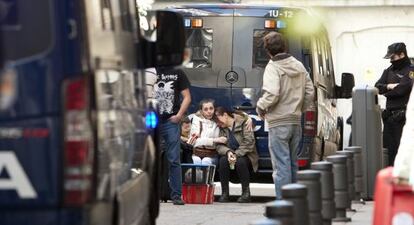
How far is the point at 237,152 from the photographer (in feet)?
49.7

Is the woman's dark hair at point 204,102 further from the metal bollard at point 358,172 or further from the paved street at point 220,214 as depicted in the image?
the metal bollard at point 358,172

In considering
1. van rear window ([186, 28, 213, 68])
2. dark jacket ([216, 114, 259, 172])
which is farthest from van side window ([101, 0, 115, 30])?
van rear window ([186, 28, 213, 68])

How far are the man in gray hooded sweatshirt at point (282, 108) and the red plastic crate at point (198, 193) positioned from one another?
2214 mm

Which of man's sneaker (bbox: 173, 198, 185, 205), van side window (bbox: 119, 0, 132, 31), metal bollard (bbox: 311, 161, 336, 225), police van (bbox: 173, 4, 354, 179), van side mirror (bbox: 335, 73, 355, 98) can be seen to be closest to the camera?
van side window (bbox: 119, 0, 132, 31)

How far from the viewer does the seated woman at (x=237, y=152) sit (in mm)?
15102

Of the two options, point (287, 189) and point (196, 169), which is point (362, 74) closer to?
point (196, 169)

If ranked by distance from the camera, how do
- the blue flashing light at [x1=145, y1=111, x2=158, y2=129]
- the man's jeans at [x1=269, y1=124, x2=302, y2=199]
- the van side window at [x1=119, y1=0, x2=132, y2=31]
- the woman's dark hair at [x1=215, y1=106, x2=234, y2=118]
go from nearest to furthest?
the van side window at [x1=119, y1=0, x2=132, y2=31] → the blue flashing light at [x1=145, y1=111, x2=158, y2=129] → the man's jeans at [x1=269, y1=124, x2=302, y2=199] → the woman's dark hair at [x1=215, y1=106, x2=234, y2=118]

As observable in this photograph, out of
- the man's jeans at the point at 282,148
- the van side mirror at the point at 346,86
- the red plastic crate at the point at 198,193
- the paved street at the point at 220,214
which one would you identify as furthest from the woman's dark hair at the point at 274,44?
the van side mirror at the point at 346,86

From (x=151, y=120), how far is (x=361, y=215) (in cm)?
420

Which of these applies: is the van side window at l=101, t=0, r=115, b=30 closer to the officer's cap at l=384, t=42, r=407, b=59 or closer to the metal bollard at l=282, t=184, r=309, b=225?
the metal bollard at l=282, t=184, r=309, b=225

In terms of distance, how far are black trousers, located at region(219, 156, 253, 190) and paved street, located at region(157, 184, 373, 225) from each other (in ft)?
1.02

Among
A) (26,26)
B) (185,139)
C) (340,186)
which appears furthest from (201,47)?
(26,26)

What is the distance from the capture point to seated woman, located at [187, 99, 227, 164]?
15.3 metres

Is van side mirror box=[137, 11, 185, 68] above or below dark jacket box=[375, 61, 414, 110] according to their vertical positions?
above
